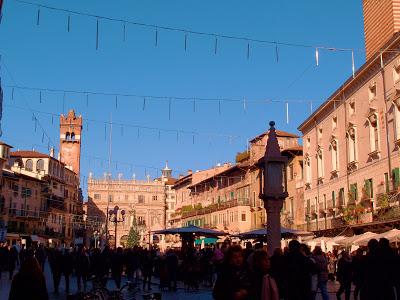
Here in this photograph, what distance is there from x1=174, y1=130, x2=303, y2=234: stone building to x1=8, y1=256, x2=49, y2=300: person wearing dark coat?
45750 mm

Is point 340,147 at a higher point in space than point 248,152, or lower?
lower

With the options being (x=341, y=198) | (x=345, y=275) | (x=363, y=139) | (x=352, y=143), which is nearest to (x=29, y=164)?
(x=341, y=198)

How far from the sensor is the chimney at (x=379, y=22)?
1405 inches

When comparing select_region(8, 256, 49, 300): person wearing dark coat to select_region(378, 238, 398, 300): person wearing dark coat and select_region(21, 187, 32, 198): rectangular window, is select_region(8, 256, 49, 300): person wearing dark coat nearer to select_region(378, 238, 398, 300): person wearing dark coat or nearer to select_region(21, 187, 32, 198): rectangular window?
select_region(378, 238, 398, 300): person wearing dark coat

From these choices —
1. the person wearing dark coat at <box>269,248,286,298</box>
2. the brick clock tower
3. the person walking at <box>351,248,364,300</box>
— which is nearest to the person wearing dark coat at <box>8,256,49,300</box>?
the person wearing dark coat at <box>269,248,286,298</box>

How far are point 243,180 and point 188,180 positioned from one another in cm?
2666

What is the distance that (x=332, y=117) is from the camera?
42375mm

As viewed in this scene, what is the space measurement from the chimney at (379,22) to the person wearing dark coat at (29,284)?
30.6 meters

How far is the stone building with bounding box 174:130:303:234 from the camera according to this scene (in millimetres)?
A: 54175

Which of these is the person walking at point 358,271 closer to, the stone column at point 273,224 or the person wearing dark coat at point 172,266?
the stone column at point 273,224

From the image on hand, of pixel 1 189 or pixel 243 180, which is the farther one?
pixel 1 189

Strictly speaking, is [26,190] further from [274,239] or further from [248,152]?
[274,239]

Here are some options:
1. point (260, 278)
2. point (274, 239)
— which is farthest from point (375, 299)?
point (274, 239)

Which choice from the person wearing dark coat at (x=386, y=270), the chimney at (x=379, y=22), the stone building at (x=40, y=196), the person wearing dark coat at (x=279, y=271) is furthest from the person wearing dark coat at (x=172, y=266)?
the stone building at (x=40, y=196)
